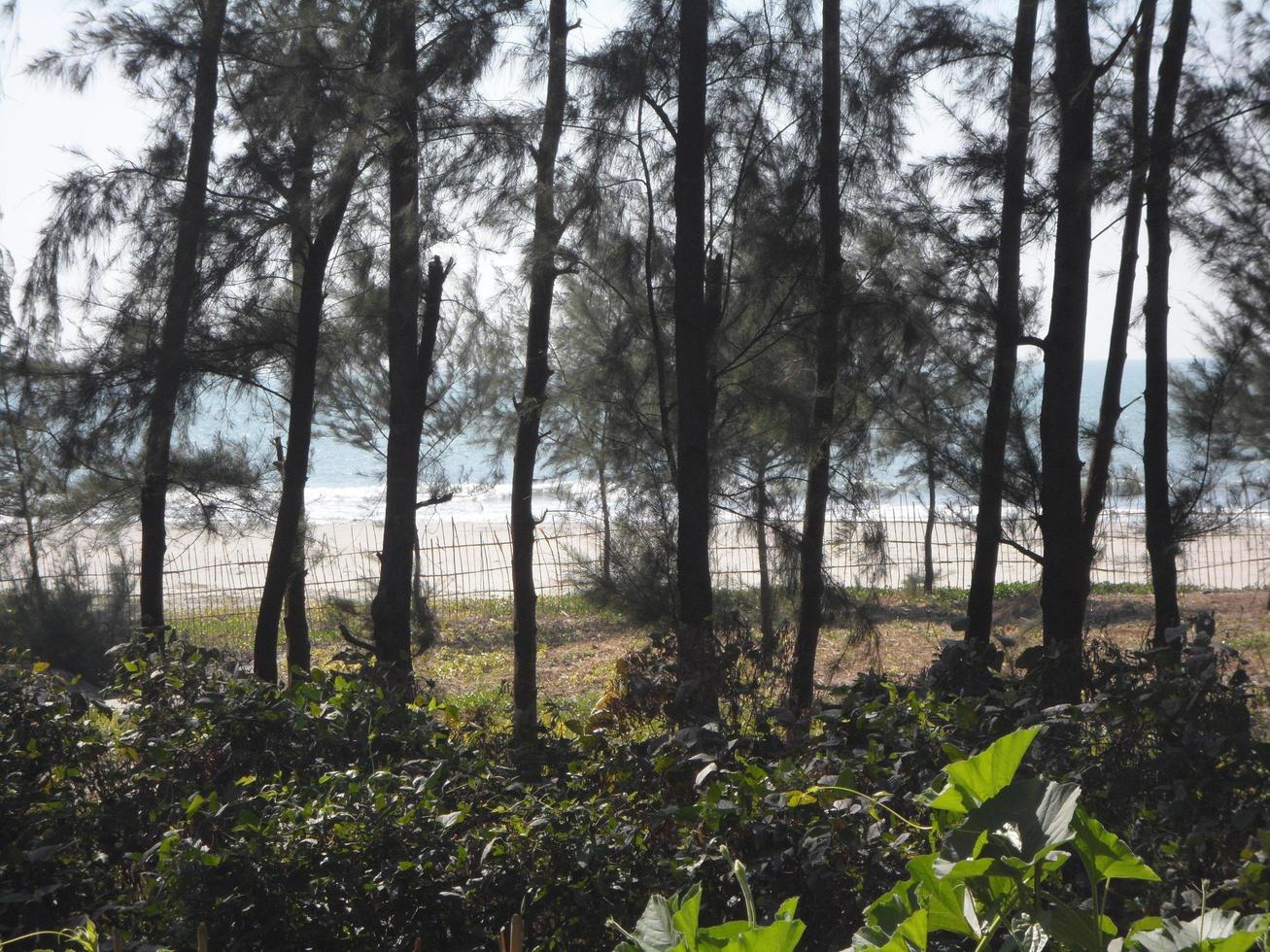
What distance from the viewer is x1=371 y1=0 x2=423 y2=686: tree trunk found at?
7324 mm

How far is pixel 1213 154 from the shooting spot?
16.7ft

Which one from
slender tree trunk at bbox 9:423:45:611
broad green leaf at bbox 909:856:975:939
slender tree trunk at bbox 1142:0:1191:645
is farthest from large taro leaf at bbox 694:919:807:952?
slender tree trunk at bbox 9:423:45:611

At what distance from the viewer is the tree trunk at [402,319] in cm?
732

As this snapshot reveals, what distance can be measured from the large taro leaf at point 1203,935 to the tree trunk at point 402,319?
6529 millimetres

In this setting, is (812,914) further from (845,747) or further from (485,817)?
(485,817)

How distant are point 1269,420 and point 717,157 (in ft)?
35.5

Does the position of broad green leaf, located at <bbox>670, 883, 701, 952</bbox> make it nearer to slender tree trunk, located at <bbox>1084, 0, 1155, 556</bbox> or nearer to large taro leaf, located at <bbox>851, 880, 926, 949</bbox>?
large taro leaf, located at <bbox>851, 880, 926, 949</bbox>

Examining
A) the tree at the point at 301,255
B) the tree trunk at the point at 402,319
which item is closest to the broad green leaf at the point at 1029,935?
the tree trunk at the point at 402,319

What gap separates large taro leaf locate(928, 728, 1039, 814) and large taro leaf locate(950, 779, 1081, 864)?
11mm

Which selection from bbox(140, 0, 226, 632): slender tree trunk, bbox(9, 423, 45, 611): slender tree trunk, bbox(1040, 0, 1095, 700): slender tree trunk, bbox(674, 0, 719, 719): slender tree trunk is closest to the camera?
bbox(1040, 0, 1095, 700): slender tree trunk

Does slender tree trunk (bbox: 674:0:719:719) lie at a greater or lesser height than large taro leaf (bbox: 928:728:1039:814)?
greater

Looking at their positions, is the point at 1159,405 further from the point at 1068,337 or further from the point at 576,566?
the point at 576,566

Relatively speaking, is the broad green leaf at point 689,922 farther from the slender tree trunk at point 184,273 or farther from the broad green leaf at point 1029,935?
the slender tree trunk at point 184,273

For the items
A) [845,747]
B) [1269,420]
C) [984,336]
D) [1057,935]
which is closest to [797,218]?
[984,336]
